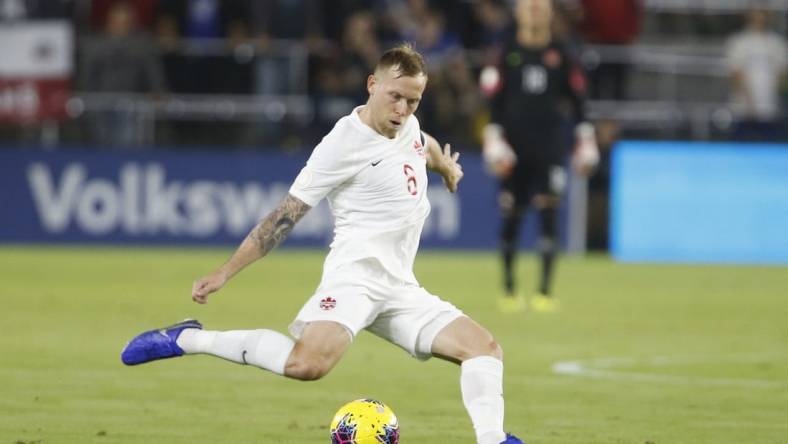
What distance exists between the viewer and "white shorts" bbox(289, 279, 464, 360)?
7.10 m

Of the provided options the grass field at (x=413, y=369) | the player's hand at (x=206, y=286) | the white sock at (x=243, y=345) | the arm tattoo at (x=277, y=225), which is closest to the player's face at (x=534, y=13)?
the grass field at (x=413, y=369)

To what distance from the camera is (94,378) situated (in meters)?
9.82

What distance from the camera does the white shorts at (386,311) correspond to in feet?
23.3

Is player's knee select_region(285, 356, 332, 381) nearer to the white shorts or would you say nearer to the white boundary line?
the white shorts

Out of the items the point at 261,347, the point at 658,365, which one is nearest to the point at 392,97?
the point at 261,347

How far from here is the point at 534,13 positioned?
1462cm

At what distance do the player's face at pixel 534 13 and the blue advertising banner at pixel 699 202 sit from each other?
22.2ft

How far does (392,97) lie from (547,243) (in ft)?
26.0

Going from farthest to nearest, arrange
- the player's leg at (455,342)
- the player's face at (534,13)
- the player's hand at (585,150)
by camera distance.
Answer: the player's hand at (585,150), the player's face at (534,13), the player's leg at (455,342)

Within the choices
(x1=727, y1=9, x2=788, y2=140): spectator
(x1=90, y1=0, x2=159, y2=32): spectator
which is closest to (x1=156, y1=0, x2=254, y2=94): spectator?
Result: (x1=90, y1=0, x2=159, y2=32): spectator

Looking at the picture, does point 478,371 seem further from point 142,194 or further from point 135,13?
point 135,13

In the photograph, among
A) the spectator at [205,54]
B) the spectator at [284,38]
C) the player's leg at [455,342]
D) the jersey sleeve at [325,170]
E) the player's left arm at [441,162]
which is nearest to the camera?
the player's leg at [455,342]

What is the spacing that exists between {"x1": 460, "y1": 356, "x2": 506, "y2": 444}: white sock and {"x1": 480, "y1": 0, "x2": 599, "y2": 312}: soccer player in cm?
778

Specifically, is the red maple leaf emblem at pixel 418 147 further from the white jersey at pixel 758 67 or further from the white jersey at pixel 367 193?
the white jersey at pixel 758 67
